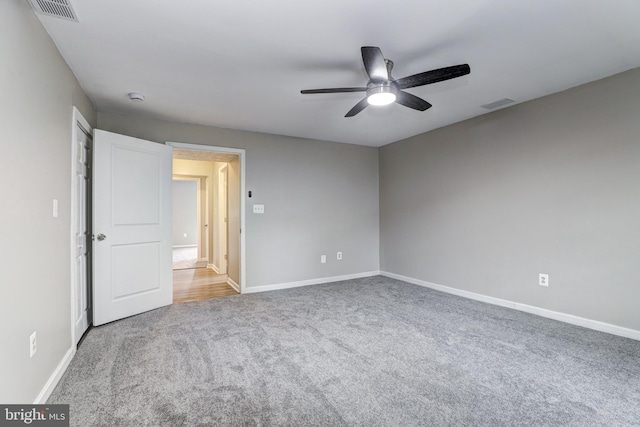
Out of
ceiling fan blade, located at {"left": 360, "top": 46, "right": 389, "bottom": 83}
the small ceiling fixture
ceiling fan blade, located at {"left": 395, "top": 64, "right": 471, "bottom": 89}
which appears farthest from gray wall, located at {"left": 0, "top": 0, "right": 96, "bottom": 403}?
ceiling fan blade, located at {"left": 395, "top": 64, "right": 471, "bottom": 89}

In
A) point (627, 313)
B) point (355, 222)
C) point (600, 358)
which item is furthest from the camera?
point (355, 222)

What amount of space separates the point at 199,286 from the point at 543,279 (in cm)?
460

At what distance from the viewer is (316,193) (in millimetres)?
4926

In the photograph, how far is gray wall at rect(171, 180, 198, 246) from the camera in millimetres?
9906

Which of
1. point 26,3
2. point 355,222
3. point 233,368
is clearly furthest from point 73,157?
point 355,222

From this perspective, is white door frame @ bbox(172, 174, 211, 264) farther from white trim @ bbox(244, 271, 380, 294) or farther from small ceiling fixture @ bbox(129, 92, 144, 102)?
small ceiling fixture @ bbox(129, 92, 144, 102)

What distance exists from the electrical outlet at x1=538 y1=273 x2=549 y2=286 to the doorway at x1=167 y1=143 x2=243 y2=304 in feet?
12.1

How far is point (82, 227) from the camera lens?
295cm

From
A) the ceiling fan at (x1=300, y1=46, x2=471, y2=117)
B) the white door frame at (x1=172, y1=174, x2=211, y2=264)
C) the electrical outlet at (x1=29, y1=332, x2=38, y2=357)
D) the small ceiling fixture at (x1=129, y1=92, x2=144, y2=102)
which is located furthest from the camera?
the white door frame at (x1=172, y1=174, x2=211, y2=264)

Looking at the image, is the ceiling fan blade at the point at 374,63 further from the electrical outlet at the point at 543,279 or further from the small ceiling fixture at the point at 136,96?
the electrical outlet at the point at 543,279

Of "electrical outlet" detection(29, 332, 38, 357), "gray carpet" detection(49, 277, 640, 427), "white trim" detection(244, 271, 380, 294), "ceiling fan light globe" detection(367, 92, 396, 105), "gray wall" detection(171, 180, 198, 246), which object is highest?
"ceiling fan light globe" detection(367, 92, 396, 105)

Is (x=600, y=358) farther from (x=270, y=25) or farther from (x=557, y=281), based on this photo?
(x=270, y=25)

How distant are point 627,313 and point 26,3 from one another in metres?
4.92

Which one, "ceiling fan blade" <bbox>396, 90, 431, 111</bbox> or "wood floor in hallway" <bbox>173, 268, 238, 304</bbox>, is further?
"wood floor in hallway" <bbox>173, 268, 238, 304</bbox>
